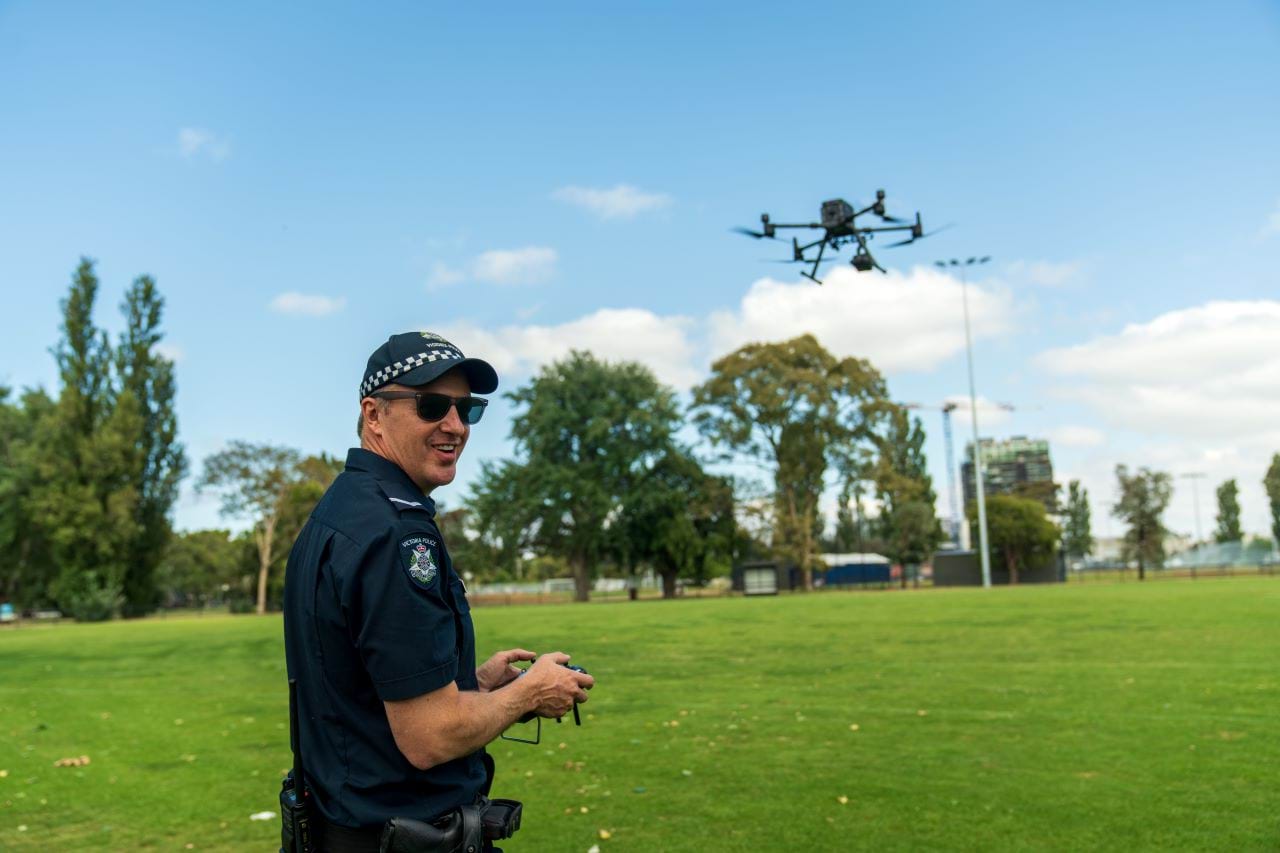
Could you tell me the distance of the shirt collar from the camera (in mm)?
2590

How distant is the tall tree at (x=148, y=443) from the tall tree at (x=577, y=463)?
20.0 metres

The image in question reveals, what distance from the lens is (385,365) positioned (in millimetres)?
2748

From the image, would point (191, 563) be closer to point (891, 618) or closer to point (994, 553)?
point (994, 553)

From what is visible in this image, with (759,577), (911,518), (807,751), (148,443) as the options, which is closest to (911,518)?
A: (911,518)

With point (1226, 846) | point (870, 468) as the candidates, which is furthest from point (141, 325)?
point (1226, 846)

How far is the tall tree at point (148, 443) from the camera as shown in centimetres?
6144

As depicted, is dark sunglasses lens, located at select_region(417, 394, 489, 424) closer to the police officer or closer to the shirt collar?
the police officer

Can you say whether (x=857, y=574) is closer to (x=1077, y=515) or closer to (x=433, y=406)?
(x=1077, y=515)

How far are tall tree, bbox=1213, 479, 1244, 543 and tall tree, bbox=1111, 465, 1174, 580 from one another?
48057 millimetres

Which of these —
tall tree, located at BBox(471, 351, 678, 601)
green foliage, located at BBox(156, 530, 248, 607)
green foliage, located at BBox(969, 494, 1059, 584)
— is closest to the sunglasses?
tall tree, located at BBox(471, 351, 678, 601)

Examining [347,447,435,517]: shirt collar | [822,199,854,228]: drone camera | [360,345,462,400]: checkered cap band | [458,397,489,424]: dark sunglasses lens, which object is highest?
[822,199,854,228]: drone camera

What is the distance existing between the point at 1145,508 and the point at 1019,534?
34.0 feet

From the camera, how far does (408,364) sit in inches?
107

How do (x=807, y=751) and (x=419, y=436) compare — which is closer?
(x=419, y=436)
